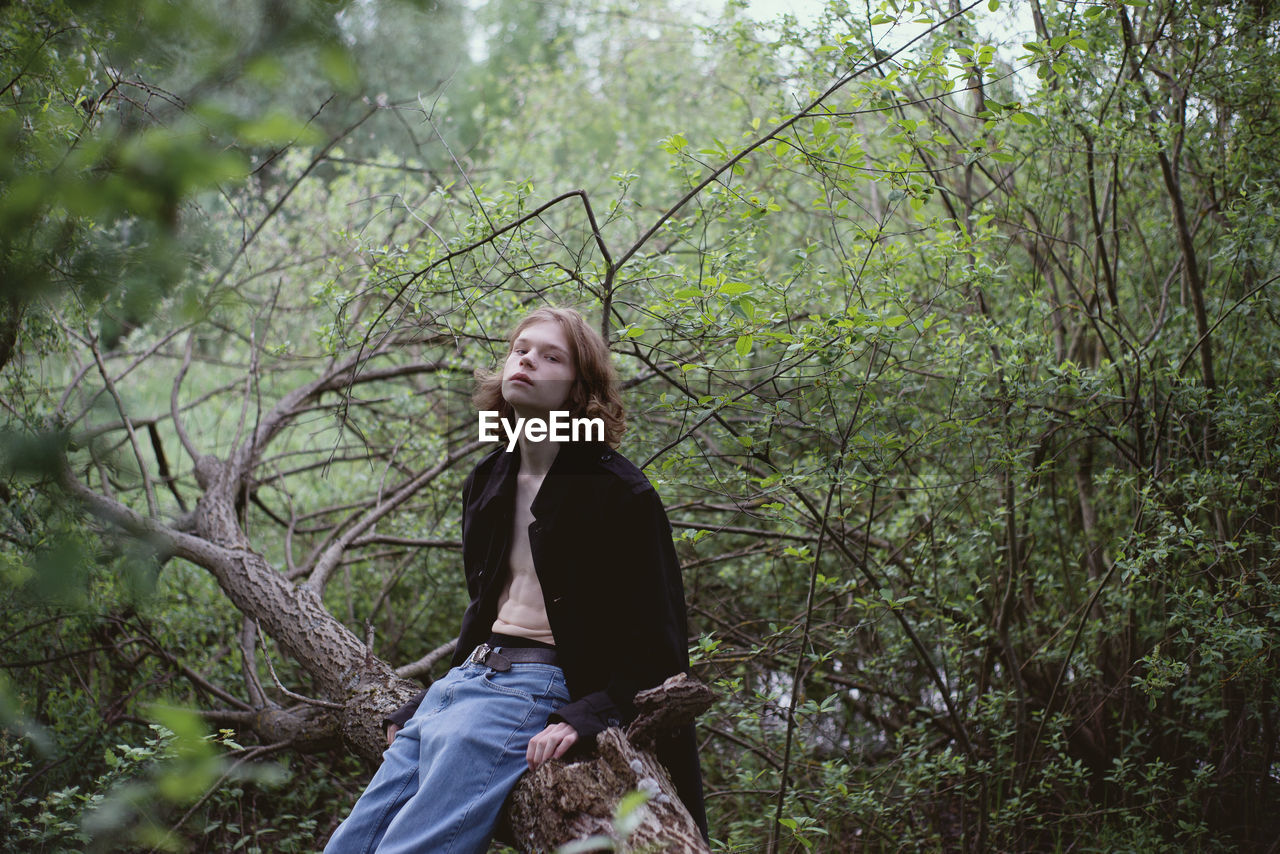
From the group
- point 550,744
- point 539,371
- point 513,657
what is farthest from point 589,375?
point 550,744

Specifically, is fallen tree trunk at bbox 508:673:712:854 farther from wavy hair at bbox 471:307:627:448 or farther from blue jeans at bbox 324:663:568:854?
wavy hair at bbox 471:307:627:448

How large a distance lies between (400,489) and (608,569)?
7.63 ft

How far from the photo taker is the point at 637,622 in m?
2.08

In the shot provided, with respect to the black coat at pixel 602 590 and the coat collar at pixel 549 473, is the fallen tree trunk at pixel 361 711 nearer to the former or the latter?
the black coat at pixel 602 590

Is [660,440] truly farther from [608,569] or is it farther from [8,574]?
[8,574]

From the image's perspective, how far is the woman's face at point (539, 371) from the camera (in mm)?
2307

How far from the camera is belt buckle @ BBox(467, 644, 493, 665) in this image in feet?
7.15

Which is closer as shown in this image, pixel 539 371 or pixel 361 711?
pixel 539 371

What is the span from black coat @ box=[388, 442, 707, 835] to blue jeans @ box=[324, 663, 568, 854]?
0.31 feet

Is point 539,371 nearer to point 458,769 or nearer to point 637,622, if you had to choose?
point 637,622

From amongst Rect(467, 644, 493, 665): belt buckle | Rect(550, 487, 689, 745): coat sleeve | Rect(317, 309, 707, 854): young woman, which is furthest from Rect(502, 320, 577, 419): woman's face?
Rect(467, 644, 493, 665): belt buckle


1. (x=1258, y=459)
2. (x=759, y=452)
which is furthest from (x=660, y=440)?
(x=1258, y=459)

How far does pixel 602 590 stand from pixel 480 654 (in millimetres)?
332

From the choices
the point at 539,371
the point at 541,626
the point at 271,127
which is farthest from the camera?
the point at 539,371
